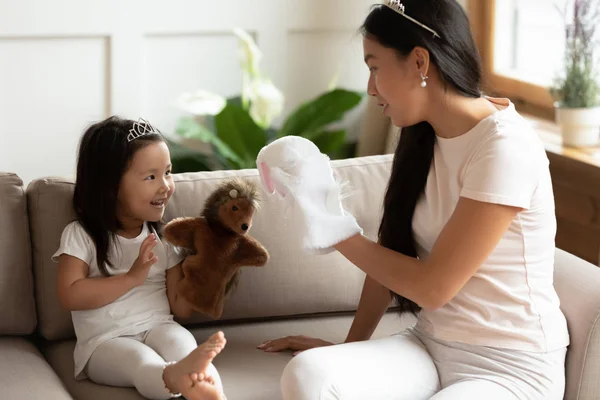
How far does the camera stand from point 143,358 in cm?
183

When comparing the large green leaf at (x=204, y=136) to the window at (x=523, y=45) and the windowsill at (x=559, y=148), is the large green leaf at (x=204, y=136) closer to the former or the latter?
the window at (x=523, y=45)

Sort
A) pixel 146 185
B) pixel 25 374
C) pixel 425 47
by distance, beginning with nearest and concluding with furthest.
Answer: pixel 425 47, pixel 25 374, pixel 146 185

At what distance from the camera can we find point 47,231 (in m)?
2.03

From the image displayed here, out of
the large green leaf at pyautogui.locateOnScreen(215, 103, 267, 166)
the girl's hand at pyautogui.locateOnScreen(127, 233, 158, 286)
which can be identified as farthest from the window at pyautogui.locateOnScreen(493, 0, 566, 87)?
the girl's hand at pyautogui.locateOnScreen(127, 233, 158, 286)

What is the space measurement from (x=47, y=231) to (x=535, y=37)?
2.18m

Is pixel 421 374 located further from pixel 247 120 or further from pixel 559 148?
pixel 247 120

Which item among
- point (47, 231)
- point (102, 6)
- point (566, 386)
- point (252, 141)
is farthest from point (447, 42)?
point (102, 6)

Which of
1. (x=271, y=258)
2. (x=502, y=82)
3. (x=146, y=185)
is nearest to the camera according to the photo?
(x=146, y=185)

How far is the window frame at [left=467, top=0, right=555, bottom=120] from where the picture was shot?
3.33 meters

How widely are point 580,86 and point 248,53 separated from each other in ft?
4.40

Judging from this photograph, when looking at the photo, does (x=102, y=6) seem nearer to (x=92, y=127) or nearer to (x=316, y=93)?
(x=316, y=93)

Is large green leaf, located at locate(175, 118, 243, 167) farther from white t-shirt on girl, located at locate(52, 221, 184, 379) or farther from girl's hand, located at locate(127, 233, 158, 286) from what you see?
girl's hand, located at locate(127, 233, 158, 286)

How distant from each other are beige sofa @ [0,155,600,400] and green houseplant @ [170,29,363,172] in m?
1.23

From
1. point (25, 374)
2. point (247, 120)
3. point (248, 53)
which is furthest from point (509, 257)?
point (248, 53)
